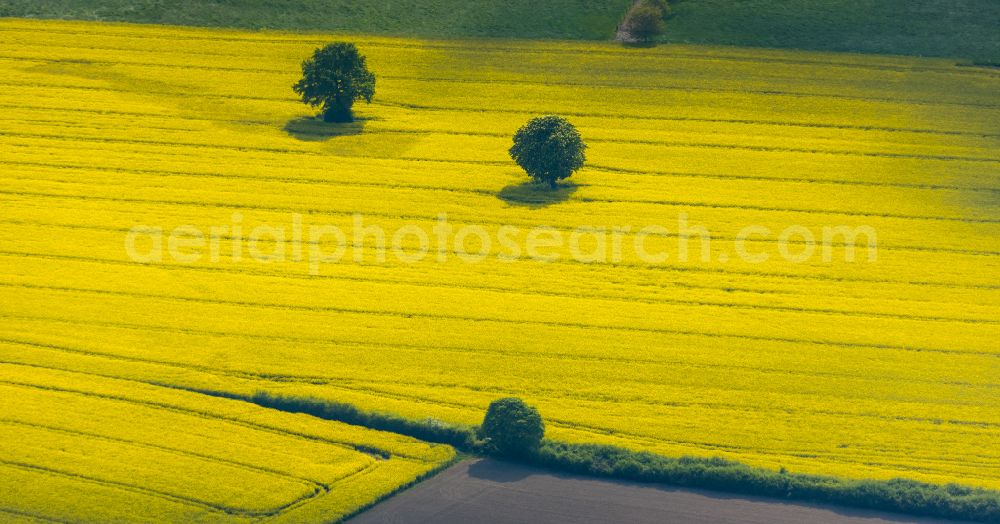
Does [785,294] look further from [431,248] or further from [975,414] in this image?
[431,248]

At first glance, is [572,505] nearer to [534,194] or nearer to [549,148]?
[549,148]

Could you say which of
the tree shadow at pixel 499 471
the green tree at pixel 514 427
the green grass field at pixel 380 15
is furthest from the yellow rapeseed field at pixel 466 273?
the green tree at pixel 514 427

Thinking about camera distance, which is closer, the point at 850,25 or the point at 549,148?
the point at 549,148

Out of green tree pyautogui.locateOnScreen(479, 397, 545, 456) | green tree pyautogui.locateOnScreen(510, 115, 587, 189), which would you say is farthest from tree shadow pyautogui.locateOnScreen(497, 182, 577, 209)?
green tree pyautogui.locateOnScreen(479, 397, 545, 456)

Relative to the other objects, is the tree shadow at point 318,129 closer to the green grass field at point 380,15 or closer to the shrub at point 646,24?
the green grass field at point 380,15

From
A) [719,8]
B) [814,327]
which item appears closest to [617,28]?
[719,8]

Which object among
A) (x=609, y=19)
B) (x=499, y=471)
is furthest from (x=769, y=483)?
(x=609, y=19)

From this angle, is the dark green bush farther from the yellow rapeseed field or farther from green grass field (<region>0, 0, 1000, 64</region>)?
green grass field (<region>0, 0, 1000, 64</region>)
